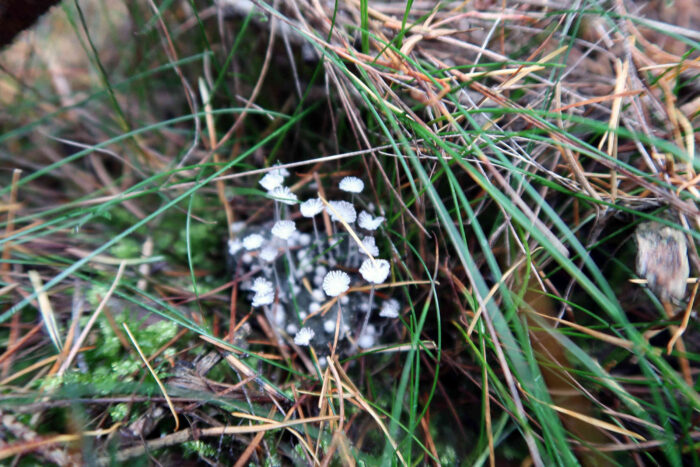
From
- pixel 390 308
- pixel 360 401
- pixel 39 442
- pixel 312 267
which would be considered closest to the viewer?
pixel 39 442

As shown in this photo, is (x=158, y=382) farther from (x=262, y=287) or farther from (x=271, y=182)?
(x=271, y=182)

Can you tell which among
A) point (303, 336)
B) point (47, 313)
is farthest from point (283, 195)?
point (47, 313)

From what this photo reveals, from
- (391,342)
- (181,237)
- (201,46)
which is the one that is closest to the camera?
(391,342)

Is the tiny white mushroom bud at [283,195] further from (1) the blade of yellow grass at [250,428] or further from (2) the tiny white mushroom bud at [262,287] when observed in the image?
(1) the blade of yellow grass at [250,428]

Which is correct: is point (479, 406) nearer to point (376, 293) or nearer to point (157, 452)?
point (376, 293)

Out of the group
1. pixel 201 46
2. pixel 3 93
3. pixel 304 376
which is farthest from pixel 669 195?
pixel 3 93

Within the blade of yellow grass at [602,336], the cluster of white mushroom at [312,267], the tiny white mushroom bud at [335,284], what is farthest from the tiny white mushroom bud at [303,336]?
the blade of yellow grass at [602,336]

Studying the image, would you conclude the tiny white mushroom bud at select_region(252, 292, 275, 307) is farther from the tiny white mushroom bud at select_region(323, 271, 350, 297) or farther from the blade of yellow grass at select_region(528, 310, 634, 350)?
the blade of yellow grass at select_region(528, 310, 634, 350)
